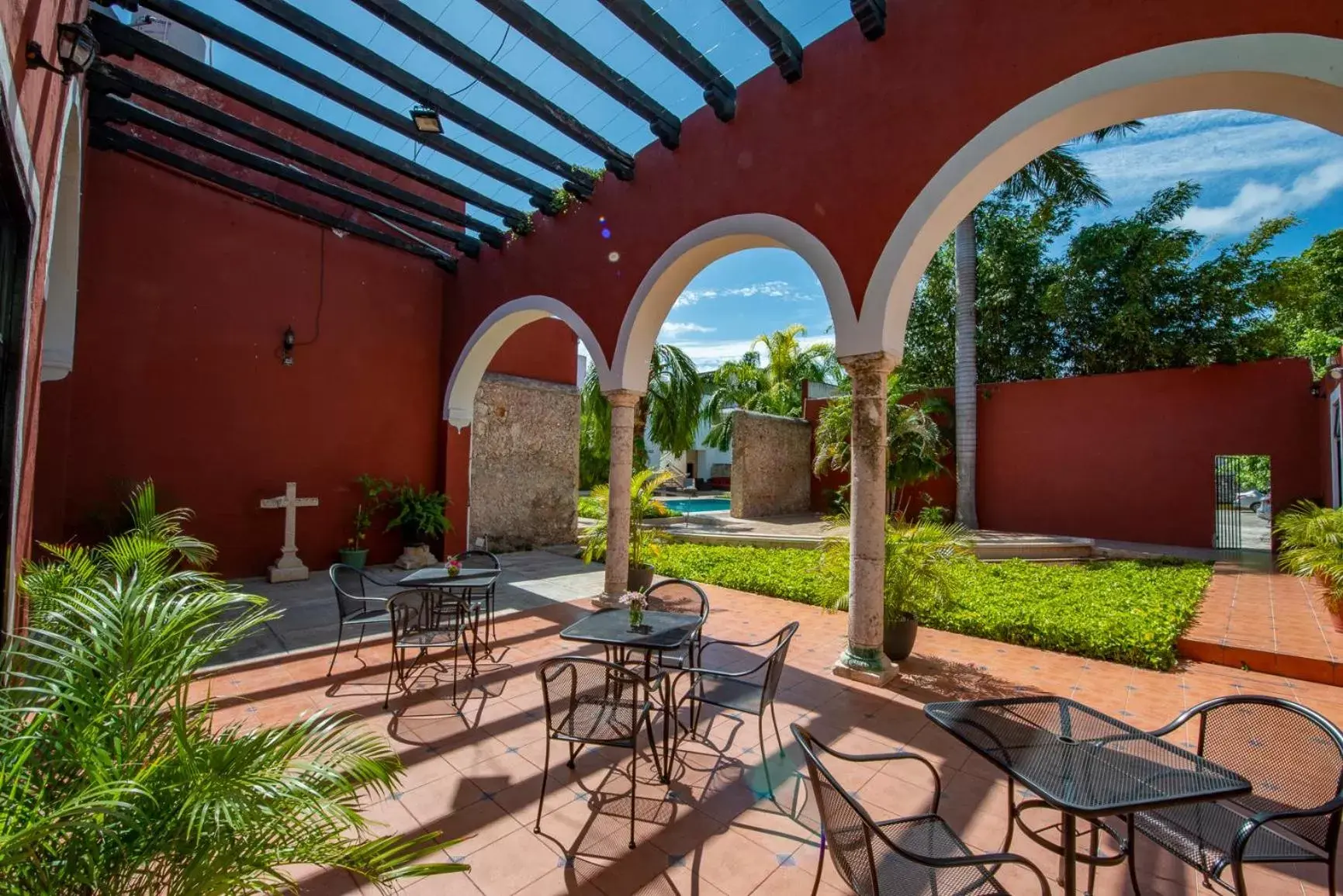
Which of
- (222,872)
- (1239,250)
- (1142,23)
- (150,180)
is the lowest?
(222,872)

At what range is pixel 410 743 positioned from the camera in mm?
3381

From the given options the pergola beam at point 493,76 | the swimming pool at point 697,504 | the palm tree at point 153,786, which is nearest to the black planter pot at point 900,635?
the palm tree at point 153,786

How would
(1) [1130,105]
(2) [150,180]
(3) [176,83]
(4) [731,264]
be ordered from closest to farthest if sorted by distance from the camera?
(1) [1130,105] → (2) [150,180] → (3) [176,83] → (4) [731,264]

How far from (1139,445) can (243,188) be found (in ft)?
49.8

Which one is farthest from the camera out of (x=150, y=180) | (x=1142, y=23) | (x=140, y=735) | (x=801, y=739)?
(x=150, y=180)

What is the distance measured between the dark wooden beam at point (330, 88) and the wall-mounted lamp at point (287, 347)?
11.2ft

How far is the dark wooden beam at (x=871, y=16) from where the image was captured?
167 inches

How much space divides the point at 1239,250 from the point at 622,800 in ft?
52.4

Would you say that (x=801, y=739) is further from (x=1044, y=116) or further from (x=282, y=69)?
(x=282, y=69)

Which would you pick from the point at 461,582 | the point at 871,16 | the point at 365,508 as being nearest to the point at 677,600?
the point at 461,582

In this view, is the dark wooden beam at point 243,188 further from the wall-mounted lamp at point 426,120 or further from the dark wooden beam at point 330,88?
the wall-mounted lamp at point 426,120

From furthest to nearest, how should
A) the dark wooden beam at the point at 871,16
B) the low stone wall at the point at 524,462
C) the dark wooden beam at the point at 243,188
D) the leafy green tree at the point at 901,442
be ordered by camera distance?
the leafy green tree at the point at 901,442, the low stone wall at the point at 524,462, the dark wooden beam at the point at 243,188, the dark wooden beam at the point at 871,16

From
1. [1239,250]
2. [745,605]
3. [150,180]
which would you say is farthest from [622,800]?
[1239,250]

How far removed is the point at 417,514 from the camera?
8570 millimetres
